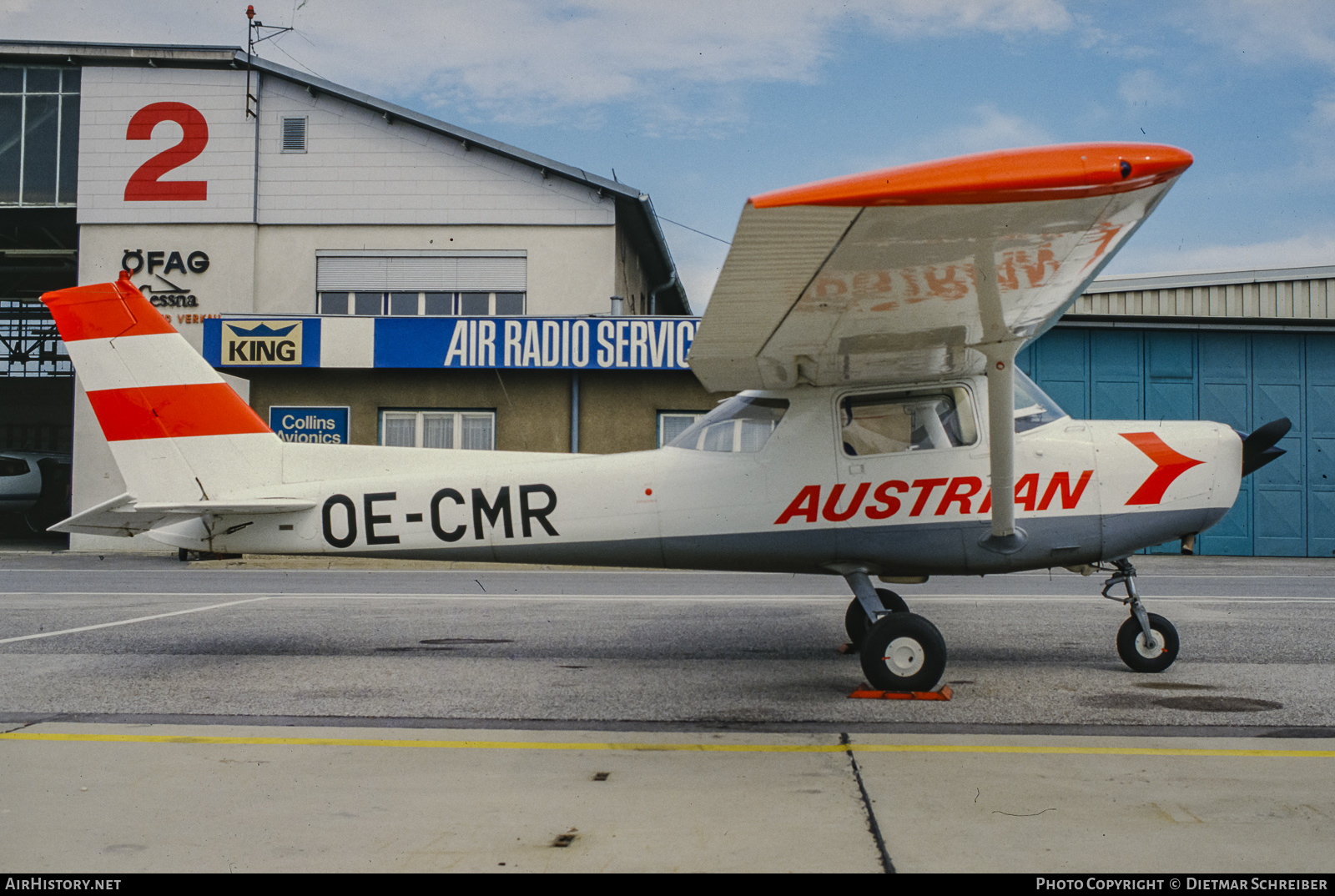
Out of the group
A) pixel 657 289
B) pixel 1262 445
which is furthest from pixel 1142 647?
pixel 657 289

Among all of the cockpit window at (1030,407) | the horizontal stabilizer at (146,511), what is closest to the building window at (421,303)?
the horizontal stabilizer at (146,511)

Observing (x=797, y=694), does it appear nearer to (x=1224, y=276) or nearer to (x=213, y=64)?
(x=1224, y=276)

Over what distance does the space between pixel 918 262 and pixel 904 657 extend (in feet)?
7.40

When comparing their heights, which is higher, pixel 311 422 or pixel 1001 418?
pixel 311 422

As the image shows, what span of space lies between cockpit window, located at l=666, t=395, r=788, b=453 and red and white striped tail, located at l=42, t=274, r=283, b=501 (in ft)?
9.35

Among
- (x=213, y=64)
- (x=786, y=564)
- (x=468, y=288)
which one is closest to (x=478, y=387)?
(x=468, y=288)

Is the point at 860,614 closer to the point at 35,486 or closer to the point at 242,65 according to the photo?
the point at 242,65

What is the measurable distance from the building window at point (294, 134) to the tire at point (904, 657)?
66.9 ft

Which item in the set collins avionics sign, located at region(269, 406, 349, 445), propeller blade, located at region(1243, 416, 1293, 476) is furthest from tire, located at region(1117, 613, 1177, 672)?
collins avionics sign, located at region(269, 406, 349, 445)

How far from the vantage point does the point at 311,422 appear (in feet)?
62.7

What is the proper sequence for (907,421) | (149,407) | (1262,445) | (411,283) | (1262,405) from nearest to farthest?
(1262,445)
(907,421)
(149,407)
(1262,405)
(411,283)

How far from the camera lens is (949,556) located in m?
5.73

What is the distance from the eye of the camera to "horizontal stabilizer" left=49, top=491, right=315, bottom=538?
598 cm

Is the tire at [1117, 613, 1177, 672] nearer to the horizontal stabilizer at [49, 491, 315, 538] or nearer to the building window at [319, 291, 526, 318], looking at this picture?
the horizontal stabilizer at [49, 491, 315, 538]
